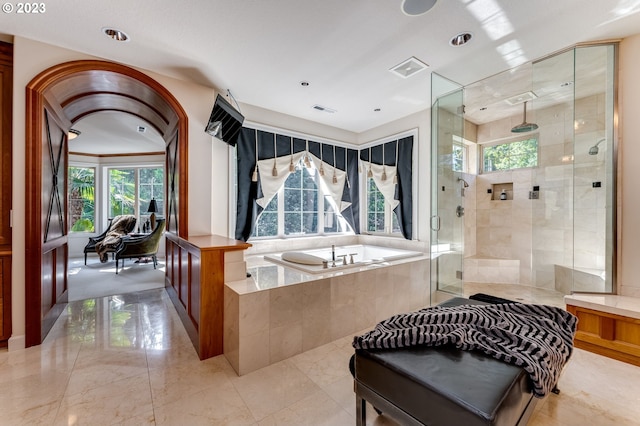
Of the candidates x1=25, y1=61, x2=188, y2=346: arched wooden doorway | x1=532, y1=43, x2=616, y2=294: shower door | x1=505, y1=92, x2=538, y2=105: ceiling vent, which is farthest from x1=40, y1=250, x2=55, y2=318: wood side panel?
x1=505, y1=92, x2=538, y2=105: ceiling vent

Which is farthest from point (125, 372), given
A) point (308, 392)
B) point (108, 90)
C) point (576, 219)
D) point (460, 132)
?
point (576, 219)

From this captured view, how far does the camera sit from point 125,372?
1889 mm

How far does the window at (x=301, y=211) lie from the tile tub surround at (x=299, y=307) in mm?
1033

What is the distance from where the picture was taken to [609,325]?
213cm

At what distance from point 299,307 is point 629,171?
10.2 feet

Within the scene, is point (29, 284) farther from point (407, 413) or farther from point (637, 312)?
point (637, 312)

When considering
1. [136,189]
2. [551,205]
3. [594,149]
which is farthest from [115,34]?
[136,189]

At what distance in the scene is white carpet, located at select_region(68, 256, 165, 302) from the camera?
11.9ft

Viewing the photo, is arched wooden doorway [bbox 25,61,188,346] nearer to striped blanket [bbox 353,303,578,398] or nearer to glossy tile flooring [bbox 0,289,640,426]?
glossy tile flooring [bbox 0,289,640,426]

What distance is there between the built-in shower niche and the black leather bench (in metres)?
3.76

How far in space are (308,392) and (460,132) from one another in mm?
3306

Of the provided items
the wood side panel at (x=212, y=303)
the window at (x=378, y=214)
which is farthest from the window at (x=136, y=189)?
Answer: the wood side panel at (x=212, y=303)

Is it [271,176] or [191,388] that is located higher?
[271,176]

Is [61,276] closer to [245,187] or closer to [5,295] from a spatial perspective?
[5,295]
